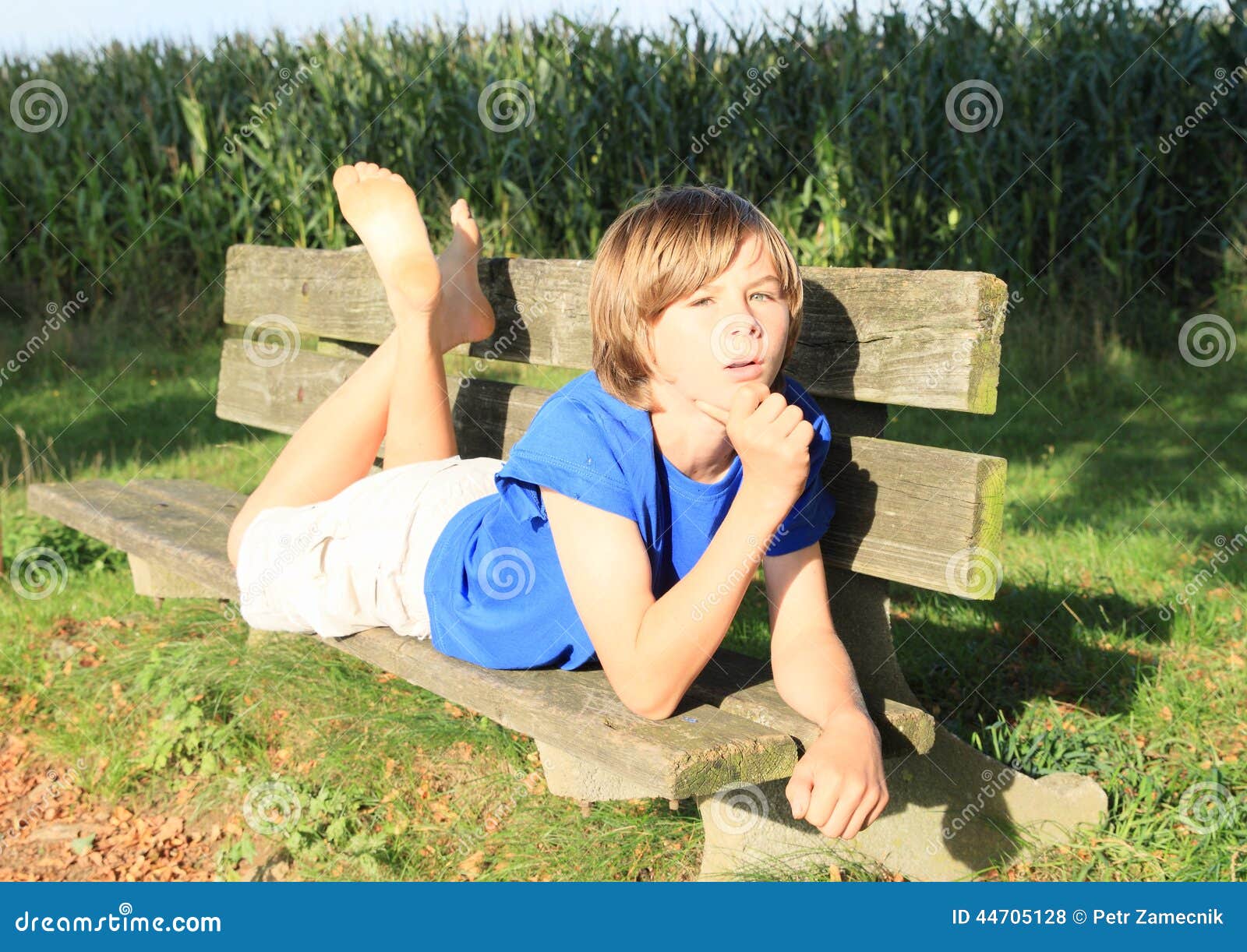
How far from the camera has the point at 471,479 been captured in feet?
8.94

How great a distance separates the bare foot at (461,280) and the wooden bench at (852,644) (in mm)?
158

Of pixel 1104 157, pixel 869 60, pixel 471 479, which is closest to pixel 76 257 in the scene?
pixel 869 60

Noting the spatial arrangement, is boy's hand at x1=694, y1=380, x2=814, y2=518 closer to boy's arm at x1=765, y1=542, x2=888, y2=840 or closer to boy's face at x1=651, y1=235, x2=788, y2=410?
boy's face at x1=651, y1=235, x2=788, y2=410

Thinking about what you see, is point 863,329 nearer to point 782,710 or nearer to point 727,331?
point 727,331

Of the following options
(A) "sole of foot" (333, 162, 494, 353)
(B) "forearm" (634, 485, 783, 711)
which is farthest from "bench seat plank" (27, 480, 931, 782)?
(A) "sole of foot" (333, 162, 494, 353)

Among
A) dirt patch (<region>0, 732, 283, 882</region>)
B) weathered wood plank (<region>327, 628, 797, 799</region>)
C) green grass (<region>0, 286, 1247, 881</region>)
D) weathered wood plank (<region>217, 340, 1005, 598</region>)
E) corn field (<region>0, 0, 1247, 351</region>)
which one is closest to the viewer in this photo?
weathered wood plank (<region>327, 628, 797, 799</region>)

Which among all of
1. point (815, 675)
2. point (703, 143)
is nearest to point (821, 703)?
point (815, 675)

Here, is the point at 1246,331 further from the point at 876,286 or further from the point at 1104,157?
the point at 876,286

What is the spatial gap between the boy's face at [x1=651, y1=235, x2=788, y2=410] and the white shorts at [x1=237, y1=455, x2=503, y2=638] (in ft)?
2.61

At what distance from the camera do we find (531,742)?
10.0ft

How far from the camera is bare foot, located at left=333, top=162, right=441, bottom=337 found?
2.68 meters

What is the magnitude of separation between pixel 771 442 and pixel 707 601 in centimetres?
25

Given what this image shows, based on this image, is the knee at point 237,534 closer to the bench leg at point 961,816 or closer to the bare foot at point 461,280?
the bare foot at point 461,280

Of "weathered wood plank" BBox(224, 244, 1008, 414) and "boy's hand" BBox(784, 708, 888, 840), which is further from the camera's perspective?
"weathered wood plank" BBox(224, 244, 1008, 414)
